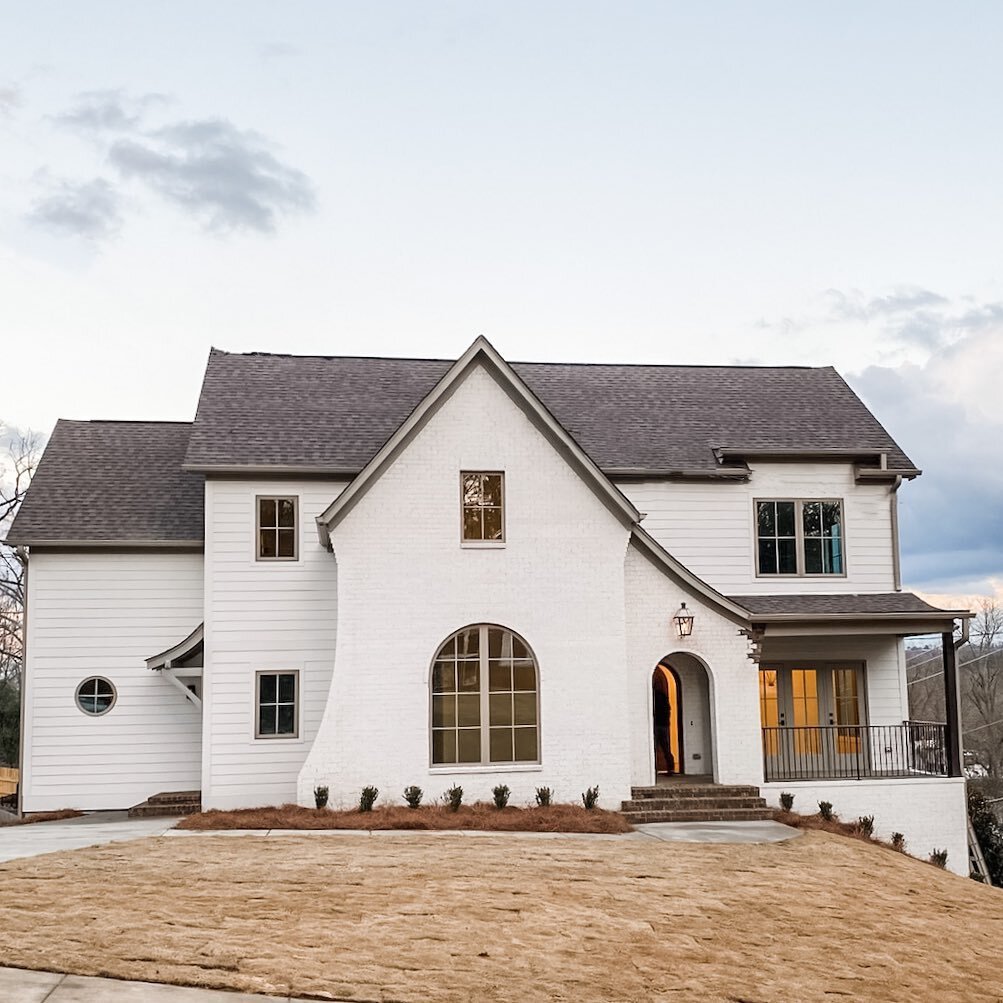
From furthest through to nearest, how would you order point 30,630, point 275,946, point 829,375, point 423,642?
1. point 829,375
2. point 30,630
3. point 423,642
4. point 275,946

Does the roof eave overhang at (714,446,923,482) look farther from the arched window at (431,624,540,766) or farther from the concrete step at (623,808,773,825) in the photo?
the concrete step at (623,808,773,825)

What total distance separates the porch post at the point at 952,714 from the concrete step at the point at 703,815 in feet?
14.2

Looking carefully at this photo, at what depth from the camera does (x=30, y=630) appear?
72.6 ft

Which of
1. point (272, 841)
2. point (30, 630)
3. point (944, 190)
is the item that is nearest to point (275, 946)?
point (272, 841)

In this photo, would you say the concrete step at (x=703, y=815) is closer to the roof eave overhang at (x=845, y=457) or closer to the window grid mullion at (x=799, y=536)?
the window grid mullion at (x=799, y=536)

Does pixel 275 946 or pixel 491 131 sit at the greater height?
pixel 491 131

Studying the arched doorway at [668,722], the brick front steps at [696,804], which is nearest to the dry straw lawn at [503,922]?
the brick front steps at [696,804]

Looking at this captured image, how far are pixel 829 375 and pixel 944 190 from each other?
540cm

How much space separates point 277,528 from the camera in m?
21.6

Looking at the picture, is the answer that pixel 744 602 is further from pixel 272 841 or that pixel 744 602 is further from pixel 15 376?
pixel 15 376

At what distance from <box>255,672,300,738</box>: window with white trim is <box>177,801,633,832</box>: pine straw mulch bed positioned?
7.06ft

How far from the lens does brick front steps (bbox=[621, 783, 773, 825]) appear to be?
19.2 m

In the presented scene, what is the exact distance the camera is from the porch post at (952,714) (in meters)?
21.3

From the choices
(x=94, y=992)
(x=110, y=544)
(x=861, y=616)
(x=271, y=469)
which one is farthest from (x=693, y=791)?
(x=94, y=992)
